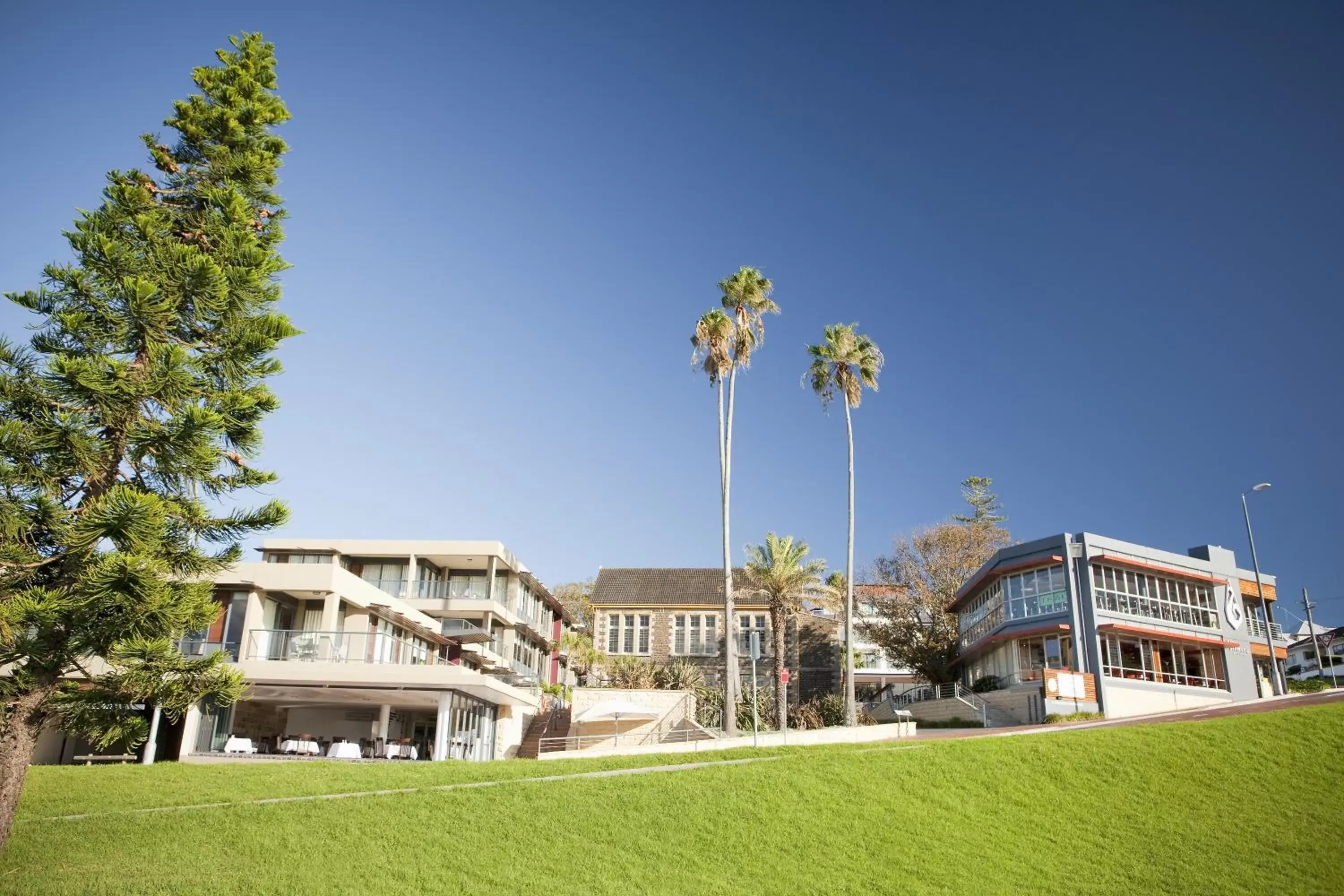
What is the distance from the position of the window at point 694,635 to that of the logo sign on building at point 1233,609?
1013 inches

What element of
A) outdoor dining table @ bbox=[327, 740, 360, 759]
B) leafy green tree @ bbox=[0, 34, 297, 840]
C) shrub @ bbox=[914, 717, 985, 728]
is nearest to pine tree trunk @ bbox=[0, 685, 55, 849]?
leafy green tree @ bbox=[0, 34, 297, 840]

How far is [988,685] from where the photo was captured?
38719 millimetres

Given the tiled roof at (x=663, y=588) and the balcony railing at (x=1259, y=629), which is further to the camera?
the tiled roof at (x=663, y=588)

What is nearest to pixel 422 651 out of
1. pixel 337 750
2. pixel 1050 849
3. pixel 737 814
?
pixel 337 750

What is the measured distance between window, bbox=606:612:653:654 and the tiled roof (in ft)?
2.50

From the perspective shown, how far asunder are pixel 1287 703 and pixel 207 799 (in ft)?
94.5

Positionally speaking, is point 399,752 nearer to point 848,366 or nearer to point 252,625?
point 252,625

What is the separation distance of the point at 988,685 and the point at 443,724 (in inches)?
873

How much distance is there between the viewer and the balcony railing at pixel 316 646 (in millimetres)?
26562

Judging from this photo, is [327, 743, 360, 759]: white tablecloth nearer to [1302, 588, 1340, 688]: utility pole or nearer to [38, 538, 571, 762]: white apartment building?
[38, 538, 571, 762]: white apartment building

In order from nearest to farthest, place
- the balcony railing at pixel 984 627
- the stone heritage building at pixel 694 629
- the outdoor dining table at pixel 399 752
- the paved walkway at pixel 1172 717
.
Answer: the paved walkway at pixel 1172 717
the outdoor dining table at pixel 399 752
the balcony railing at pixel 984 627
the stone heritage building at pixel 694 629

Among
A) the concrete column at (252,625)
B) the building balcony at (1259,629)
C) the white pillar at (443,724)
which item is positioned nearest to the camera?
the concrete column at (252,625)

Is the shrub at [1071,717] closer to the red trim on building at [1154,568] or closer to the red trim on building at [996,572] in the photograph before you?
the red trim on building at [1154,568]

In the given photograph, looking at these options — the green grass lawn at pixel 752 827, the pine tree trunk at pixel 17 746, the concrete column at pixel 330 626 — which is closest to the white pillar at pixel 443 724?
the concrete column at pixel 330 626
